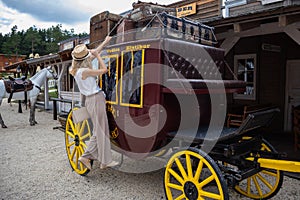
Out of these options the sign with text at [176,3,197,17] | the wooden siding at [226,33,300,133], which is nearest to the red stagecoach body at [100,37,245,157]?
the wooden siding at [226,33,300,133]

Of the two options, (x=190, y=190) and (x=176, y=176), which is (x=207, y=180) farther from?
(x=176, y=176)

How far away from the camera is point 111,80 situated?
11.7ft

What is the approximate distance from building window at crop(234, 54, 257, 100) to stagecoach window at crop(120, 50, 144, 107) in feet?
15.6

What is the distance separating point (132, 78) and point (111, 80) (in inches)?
19.2

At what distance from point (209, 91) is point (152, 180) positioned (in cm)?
164

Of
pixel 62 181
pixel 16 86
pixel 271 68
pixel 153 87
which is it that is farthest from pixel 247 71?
pixel 16 86

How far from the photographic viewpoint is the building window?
A: 6.91m

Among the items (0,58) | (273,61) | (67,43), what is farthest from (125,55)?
(0,58)

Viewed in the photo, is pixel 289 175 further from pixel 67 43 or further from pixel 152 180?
pixel 67 43

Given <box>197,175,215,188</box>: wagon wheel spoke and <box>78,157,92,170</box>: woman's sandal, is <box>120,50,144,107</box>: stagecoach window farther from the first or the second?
<box>197,175,215,188</box>: wagon wheel spoke

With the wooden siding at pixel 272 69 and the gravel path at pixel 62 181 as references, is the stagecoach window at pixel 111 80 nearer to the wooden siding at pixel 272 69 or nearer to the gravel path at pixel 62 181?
the gravel path at pixel 62 181

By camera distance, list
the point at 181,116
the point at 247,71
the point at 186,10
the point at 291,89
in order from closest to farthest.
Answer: the point at 181,116 → the point at 291,89 → the point at 247,71 → the point at 186,10

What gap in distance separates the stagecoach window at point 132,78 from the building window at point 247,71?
15.6 feet

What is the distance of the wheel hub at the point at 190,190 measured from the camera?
2428mm
